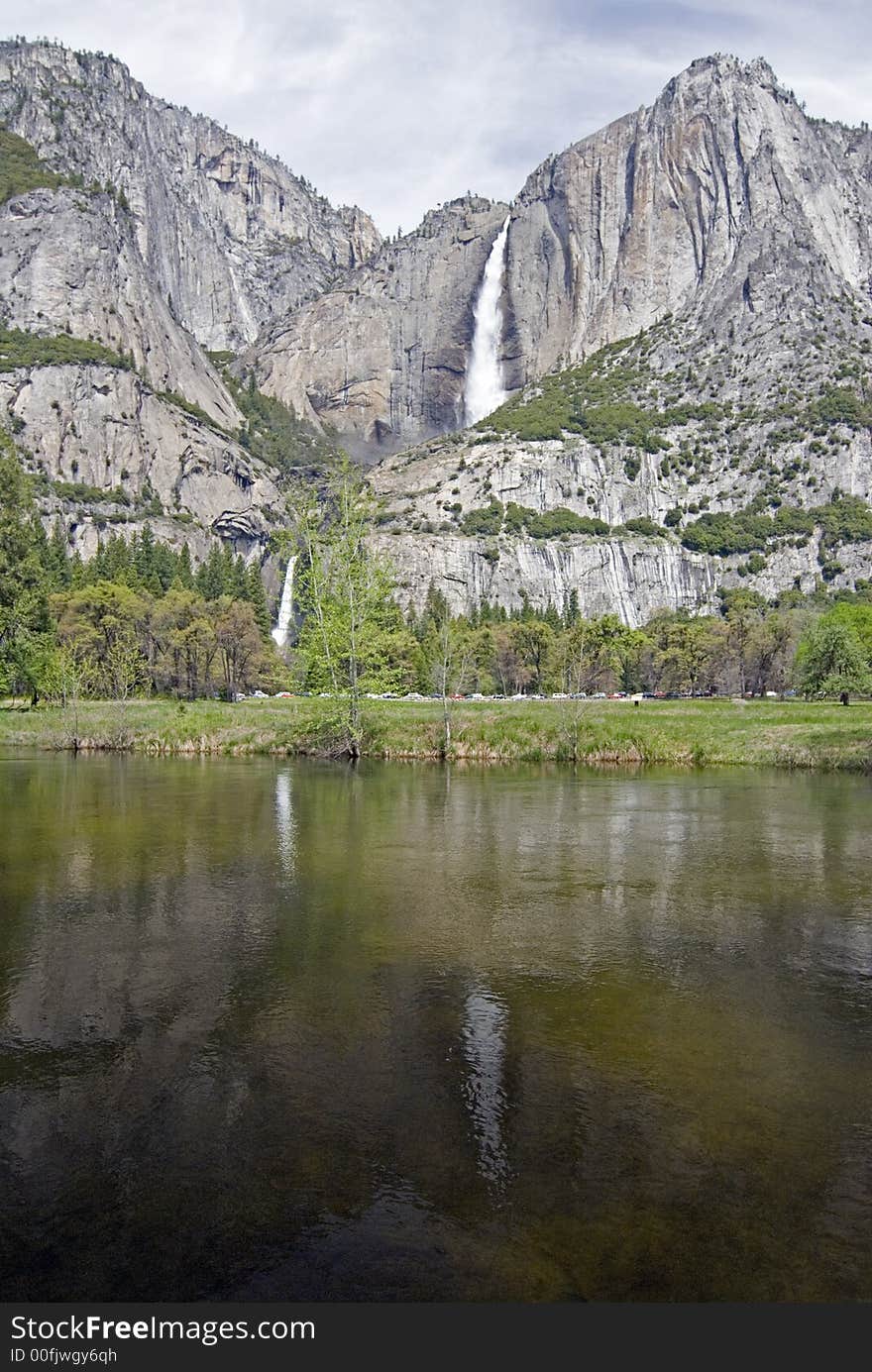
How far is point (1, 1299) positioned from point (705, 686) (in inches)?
5067

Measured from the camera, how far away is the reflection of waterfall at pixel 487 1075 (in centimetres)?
769

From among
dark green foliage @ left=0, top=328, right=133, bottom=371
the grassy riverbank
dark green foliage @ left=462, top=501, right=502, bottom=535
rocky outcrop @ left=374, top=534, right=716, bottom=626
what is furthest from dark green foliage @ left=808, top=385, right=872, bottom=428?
the grassy riverbank

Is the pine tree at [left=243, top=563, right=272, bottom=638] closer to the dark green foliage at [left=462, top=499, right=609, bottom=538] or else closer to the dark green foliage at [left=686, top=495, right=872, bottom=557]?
the dark green foliage at [left=462, top=499, right=609, bottom=538]

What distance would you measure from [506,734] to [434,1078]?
133ft

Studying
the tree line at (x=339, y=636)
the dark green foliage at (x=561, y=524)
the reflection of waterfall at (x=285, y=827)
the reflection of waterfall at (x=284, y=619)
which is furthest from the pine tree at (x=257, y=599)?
the reflection of waterfall at (x=285, y=827)

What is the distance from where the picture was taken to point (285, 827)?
2522cm

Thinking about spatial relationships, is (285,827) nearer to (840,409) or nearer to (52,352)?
(52,352)

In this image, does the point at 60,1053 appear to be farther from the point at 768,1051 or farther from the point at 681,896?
the point at 681,896

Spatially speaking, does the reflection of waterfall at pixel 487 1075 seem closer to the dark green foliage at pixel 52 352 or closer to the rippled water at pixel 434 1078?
the rippled water at pixel 434 1078

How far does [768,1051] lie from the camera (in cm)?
998

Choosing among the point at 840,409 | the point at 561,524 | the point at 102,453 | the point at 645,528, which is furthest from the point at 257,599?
the point at 840,409

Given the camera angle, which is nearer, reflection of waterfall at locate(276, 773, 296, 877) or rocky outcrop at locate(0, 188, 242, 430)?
reflection of waterfall at locate(276, 773, 296, 877)

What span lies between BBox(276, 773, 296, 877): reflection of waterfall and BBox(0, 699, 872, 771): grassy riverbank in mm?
14280

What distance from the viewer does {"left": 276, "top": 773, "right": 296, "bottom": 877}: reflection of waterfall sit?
66.5 feet
